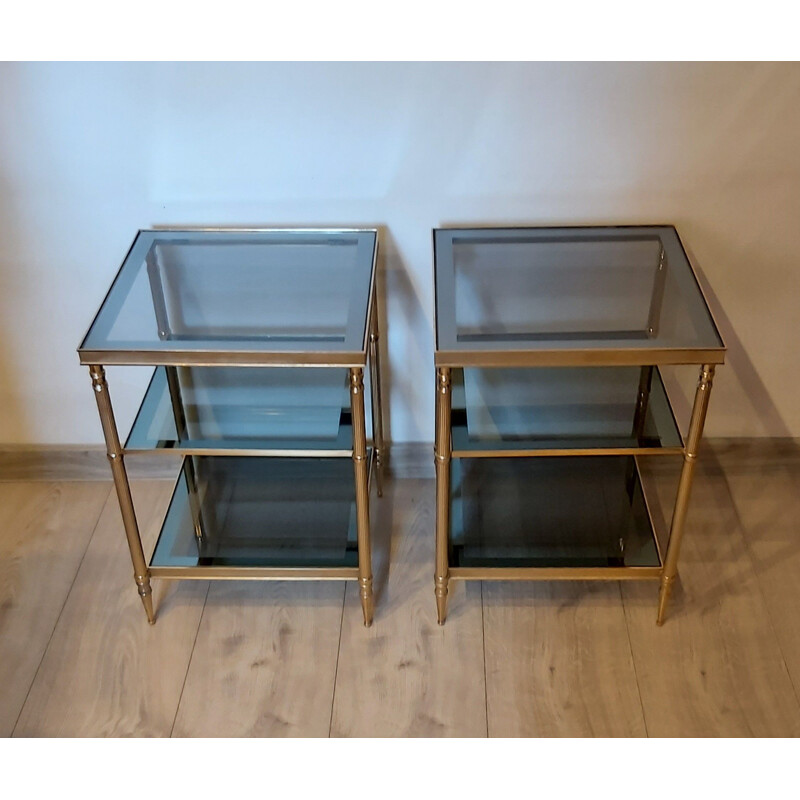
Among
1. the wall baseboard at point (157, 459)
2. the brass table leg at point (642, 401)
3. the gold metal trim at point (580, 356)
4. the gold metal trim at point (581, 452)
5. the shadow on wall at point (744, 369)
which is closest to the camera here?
the gold metal trim at point (580, 356)

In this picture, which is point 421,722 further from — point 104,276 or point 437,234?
point 104,276

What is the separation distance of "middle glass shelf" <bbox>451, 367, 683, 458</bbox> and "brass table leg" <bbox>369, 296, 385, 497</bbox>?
160mm

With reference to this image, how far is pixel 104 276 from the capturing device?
1741 millimetres

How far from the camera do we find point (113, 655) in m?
1.64

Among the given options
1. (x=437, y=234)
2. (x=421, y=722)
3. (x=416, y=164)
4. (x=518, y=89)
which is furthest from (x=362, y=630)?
(x=518, y=89)

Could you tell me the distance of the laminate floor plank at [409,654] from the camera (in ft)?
5.02

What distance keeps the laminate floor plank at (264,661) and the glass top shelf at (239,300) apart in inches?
20.8

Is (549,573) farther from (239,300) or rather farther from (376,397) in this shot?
(239,300)

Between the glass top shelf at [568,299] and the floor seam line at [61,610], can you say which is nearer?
the glass top shelf at [568,299]

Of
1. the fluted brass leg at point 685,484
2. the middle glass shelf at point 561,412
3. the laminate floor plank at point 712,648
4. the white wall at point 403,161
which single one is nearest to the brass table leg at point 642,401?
the middle glass shelf at point 561,412

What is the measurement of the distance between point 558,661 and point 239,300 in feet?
2.71

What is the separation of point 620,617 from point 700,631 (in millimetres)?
139

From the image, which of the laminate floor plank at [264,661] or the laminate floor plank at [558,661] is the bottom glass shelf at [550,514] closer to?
the laminate floor plank at [558,661]

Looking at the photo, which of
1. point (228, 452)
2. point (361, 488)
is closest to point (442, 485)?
point (361, 488)
